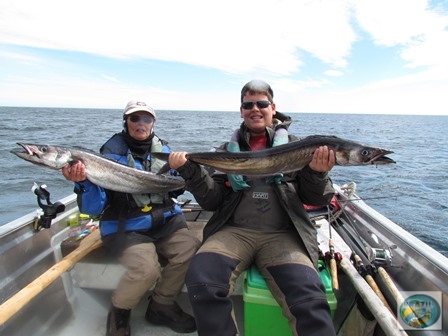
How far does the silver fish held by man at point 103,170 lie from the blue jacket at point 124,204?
0.45ft

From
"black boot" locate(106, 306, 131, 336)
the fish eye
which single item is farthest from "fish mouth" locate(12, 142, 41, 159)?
the fish eye

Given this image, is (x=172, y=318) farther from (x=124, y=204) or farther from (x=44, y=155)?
(x=44, y=155)

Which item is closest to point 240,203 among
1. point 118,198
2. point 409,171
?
point 118,198

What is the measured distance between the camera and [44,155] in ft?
11.3

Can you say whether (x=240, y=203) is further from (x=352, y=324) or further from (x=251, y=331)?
(x=352, y=324)

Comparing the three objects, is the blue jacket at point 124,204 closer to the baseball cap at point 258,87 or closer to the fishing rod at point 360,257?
the baseball cap at point 258,87

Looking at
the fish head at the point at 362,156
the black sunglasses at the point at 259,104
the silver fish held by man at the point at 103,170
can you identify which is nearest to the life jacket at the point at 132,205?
the silver fish held by man at the point at 103,170

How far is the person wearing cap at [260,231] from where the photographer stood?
104 inches

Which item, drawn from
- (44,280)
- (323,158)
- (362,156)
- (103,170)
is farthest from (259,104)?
(44,280)

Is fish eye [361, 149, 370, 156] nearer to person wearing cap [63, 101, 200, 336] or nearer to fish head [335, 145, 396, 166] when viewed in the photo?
fish head [335, 145, 396, 166]

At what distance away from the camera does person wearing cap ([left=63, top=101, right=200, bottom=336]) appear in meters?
3.38

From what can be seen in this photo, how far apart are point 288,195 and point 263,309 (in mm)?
Answer: 1242

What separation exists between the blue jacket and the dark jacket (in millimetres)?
666

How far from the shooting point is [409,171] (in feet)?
54.7
